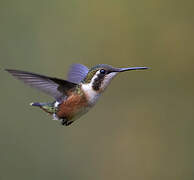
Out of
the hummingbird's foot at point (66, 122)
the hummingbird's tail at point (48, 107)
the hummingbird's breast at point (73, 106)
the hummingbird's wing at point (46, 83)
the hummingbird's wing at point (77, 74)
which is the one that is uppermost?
the hummingbird's wing at point (77, 74)

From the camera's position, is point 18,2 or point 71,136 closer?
point 71,136

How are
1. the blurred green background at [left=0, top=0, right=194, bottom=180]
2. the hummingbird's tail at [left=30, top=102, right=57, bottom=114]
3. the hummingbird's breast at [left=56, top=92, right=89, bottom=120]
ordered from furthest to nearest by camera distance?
the blurred green background at [left=0, top=0, right=194, bottom=180]
the hummingbird's tail at [left=30, top=102, right=57, bottom=114]
the hummingbird's breast at [left=56, top=92, right=89, bottom=120]

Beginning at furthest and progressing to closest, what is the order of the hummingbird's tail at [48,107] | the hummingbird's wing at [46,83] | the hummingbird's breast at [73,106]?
1. the hummingbird's tail at [48,107]
2. the hummingbird's breast at [73,106]
3. the hummingbird's wing at [46,83]

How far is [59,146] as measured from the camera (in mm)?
2994

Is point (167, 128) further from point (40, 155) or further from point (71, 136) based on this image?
point (40, 155)

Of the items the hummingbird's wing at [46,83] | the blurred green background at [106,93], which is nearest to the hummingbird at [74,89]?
the hummingbird's wing at [46,83]

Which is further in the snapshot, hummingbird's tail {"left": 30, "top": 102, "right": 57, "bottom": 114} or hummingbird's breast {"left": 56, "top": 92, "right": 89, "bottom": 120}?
hummingbird's tail {"left": 30, "top": 102, "right": 57, "bottom": 114}

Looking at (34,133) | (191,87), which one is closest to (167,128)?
(191,87)

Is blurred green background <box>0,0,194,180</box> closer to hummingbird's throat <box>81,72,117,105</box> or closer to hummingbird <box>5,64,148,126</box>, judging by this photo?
hummingbird <box>5,64,148,126</box>

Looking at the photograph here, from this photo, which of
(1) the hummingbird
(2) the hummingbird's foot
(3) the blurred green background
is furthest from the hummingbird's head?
(3) the blurred green background

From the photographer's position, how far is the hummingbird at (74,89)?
46.3 inches

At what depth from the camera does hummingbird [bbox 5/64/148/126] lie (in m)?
1.18

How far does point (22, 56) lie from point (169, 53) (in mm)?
1195

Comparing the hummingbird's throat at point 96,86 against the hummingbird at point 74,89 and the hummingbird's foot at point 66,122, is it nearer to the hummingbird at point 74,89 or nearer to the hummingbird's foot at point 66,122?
the hummingbird at point 74,89
